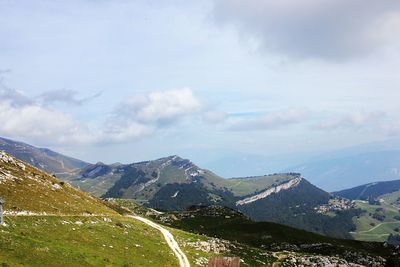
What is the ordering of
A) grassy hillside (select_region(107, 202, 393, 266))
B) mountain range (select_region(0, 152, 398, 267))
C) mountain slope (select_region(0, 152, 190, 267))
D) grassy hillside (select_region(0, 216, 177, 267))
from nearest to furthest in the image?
grassy hillside (select_region(0, 216, 177, 267)) < mountain slope (select_region(0, 152, 190, 267)) < mountain range (select_region(0, 152, 398, 267)) < grassy hillside (select_region(107, 202, 393, 266))

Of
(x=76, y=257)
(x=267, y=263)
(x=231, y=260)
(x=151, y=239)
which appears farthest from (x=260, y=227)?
→ (x=231, y=260)

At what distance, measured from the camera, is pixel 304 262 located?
72812mm

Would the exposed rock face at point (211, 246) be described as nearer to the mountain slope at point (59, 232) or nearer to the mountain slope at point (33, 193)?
the mountain slope at point (59, 232)

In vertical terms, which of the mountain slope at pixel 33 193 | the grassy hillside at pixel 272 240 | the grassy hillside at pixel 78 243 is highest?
the mountain slope at pixel 33 193

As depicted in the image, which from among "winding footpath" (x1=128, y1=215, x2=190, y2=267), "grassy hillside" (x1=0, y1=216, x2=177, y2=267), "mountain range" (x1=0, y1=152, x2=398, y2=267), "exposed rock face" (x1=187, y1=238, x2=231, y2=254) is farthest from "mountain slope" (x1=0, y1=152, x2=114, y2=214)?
"exposed rock face" (x1=187, y1=238, x2=231, y2=254)

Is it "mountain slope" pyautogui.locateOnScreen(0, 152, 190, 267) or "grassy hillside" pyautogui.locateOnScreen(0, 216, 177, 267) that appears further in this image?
"mountain slope" pyautogui.locateOnScreen(0, 152, 190, 267)

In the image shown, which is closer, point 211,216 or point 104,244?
point 104,244

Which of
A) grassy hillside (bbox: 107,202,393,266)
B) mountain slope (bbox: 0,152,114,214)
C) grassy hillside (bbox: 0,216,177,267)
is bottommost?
grassy hillside (bbox: 107,202,393,266)

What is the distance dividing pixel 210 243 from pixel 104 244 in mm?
24661

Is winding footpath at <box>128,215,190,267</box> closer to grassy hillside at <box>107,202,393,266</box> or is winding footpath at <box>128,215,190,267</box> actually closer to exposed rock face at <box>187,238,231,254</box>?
exposed rock face at <box>187,238,231,254</box>

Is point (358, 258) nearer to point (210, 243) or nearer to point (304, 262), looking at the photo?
point (304, 262)

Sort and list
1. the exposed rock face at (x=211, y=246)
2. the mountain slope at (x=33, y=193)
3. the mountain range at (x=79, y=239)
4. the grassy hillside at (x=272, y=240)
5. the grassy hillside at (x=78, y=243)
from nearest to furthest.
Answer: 1. the grassy hillside at (x=78, y=243)
2. the mountain range at (x=79, y=239)
3. the mountain slope at (x=33, y=193)
4. the exposed rock face at (x=211, y=246)
5. the grassy hillside at (x=272, y=240)

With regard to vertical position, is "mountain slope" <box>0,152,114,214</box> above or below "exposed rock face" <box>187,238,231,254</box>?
above

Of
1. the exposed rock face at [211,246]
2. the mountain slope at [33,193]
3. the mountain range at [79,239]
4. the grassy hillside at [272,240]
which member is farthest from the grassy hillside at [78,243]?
the grassy hillside at [272,240]
